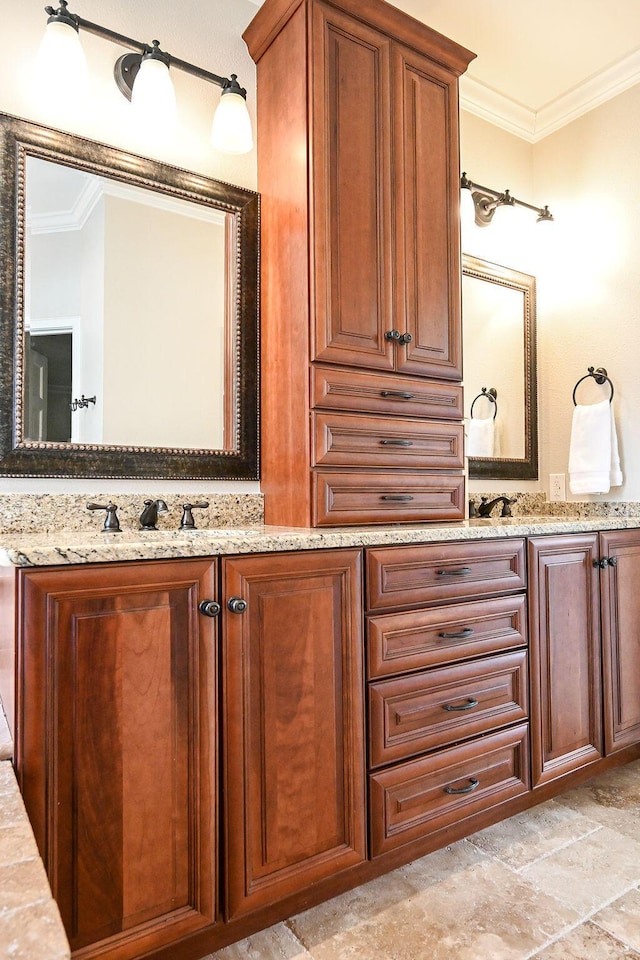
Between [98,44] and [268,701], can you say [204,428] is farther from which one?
[98,44]

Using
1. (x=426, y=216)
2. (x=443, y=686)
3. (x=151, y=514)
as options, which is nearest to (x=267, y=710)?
(x=443, y=686)

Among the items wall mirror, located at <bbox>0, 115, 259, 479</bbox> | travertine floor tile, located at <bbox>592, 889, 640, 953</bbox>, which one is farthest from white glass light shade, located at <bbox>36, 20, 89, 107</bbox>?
travertine floor tile, located at <bbox>592, 889, 640, 953</bbox>

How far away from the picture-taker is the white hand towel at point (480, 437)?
2.55m

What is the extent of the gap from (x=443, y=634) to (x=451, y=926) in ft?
2.12

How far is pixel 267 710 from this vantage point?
1.31 metres

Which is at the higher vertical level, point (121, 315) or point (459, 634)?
point (121, 315)

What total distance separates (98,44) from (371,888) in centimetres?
241

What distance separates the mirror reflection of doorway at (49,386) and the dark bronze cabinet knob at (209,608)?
2.32 feet

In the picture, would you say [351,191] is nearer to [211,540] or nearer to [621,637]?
[211,540]

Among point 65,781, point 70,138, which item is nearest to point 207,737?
point 65,781

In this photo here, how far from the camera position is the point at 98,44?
1740mm

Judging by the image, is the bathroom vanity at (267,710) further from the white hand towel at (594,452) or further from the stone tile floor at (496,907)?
the white hand towel at (594,452)

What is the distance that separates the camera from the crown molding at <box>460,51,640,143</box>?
98.3 inches

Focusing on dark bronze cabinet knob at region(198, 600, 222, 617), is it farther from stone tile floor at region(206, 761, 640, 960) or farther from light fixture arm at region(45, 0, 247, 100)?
light fixture arm at region(45, 0, 247, 100)
